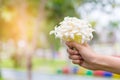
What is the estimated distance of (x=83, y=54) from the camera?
3.77ft

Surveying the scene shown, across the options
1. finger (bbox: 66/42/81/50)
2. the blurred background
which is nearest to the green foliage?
the blurred background

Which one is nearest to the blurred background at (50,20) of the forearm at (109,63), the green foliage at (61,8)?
the green foliage at (61,8)

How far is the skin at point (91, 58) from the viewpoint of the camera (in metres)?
1.14

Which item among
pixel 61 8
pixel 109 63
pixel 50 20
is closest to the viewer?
pixel 109 63

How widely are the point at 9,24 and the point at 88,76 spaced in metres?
2.04

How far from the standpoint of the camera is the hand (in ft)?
3.77

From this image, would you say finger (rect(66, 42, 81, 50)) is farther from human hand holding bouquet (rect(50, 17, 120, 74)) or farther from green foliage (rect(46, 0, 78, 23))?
green foliage (rect(46, 0, 78, 23))

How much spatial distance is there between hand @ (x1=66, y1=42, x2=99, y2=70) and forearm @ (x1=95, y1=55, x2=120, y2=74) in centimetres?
1

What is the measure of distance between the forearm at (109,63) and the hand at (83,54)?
1 centimetres

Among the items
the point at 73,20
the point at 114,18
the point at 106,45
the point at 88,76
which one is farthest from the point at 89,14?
the point at 106,45

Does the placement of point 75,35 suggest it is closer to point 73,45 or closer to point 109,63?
point 73,45

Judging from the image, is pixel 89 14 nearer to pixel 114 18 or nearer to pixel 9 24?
pixel 114 18

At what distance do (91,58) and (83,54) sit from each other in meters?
0.03

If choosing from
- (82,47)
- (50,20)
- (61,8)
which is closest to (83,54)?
(82,47)
